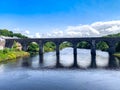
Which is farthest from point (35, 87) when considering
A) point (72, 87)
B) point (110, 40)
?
point (110, 40)

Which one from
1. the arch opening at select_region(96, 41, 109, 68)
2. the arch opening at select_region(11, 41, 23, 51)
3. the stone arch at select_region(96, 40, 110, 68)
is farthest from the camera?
the arch opening at select_region(11, 41, 23, 51)

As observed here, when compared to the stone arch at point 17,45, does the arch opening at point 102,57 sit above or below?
below


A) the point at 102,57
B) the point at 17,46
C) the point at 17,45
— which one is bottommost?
the point at 102,57

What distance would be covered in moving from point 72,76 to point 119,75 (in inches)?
381

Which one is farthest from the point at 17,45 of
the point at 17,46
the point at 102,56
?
the point at 102,56


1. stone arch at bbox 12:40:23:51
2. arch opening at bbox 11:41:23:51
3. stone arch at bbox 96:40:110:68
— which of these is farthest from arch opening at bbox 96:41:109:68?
stone arch at bbox 12:40:23:51

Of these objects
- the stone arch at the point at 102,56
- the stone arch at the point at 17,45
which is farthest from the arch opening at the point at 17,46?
the stone arch at the point at 102,56

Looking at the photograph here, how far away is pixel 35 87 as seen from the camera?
150 ft

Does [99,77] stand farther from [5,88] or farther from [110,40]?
[110,40]

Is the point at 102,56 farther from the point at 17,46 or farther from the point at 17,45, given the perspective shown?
the point at 17,45

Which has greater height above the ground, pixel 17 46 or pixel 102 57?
pixel 17 46

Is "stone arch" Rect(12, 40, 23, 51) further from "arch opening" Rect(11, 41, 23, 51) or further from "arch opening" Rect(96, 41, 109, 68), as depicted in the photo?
"arch opening" Rect(96, 41, 109, 68)

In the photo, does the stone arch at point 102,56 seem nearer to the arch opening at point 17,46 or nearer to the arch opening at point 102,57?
the arch opening at point 102,57

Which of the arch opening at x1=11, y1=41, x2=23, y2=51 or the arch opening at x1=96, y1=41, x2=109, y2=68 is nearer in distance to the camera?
the arch opening at x1=96, y1=41, x2=109, y2=68
